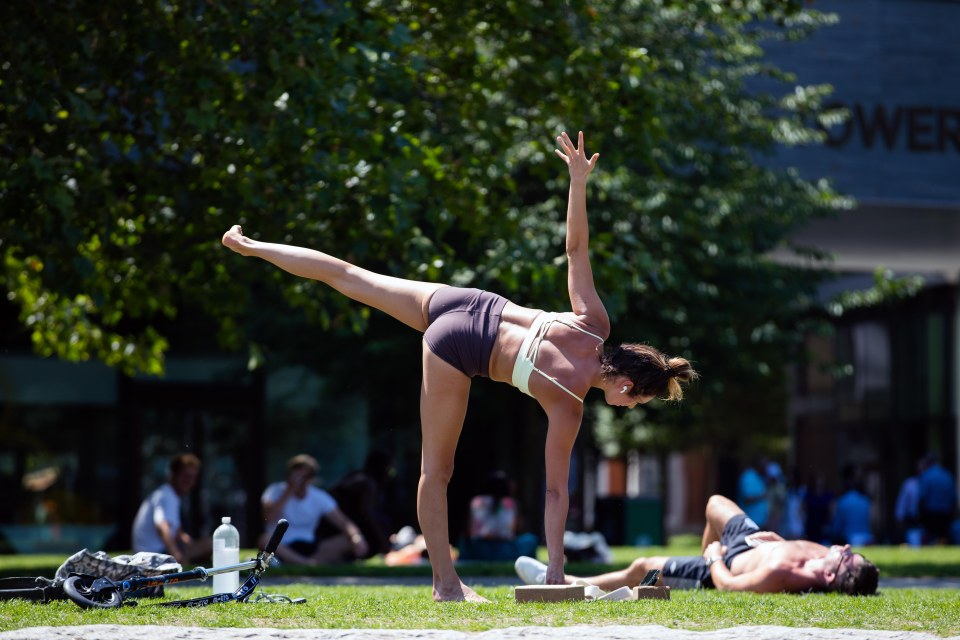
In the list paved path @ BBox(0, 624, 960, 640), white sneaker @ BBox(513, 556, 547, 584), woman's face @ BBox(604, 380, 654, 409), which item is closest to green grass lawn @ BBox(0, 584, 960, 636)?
paved path @ BBox(0, 624, 960, 640)

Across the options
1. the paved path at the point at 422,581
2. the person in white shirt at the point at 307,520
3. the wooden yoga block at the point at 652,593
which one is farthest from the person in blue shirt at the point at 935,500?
the wooden yoga block at the point at 652,593

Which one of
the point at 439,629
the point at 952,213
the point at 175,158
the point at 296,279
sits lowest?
the point at 439,629

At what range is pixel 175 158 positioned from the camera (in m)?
13.0

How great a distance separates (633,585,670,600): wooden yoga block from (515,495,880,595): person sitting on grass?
0.55m

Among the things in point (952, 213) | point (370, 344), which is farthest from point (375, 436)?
point (952, 213)

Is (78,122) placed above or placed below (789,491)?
above

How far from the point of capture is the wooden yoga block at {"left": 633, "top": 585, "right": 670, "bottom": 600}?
25.0ft

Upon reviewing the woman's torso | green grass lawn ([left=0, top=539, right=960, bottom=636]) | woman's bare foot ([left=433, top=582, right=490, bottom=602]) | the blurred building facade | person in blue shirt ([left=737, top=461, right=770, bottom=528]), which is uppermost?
the blurred building facade

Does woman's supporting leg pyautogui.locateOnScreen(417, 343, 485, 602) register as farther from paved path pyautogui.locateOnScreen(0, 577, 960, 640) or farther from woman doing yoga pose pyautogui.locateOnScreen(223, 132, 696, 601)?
paved path pyautogui.locateOnScreen(0, 577, 960, 640)

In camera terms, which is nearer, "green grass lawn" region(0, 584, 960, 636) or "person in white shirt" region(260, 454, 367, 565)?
"green grass lawn" region(0, 584, 960, 636)

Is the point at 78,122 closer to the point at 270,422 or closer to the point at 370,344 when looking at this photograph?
the point at 370,344

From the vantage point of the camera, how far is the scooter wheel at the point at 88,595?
677 centimetres

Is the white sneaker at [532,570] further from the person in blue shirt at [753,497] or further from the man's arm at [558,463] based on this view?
the person in blue shirt at [753,497]

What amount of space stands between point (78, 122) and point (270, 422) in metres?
13.1
